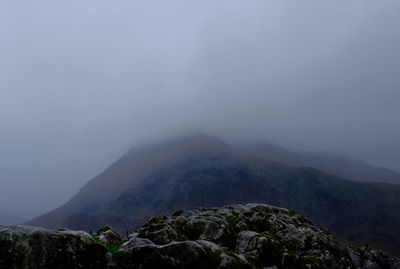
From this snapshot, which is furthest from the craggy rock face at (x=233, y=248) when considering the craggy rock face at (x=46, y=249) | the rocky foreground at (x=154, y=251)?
the craggy rock face at (x=46, y=249)

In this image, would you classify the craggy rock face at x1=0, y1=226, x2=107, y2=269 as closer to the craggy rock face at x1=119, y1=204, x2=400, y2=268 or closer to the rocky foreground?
the rocky foreground

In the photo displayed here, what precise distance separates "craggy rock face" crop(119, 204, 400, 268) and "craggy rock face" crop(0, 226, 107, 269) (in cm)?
215

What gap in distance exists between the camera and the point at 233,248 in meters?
31.7

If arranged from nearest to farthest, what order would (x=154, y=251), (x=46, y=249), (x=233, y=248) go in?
(x=46, y=249), (x=154, y=251), (x=233, y=248)

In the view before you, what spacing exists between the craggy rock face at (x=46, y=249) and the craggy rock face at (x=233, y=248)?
2.15m

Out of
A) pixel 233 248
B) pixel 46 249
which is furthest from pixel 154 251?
pixel 233 248

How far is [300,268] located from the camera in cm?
2611

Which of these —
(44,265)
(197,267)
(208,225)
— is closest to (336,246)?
(208,225)

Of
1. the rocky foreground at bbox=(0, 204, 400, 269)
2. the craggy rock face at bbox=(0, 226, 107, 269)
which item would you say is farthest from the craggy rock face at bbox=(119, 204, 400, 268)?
the craggy rock face at bbox=(0, 226, 107, 269)

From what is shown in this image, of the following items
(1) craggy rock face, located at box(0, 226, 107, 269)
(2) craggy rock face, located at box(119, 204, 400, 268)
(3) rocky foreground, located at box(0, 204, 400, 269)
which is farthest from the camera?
(2) craggy rock face, located at box(119, 204, 400, 268)

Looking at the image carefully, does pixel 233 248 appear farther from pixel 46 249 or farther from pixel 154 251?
pixel 46 249

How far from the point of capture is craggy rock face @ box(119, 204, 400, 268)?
16312 millimetres

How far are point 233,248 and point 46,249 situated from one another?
24.0 m

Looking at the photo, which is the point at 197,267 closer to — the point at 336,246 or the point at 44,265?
the point at 44,265
